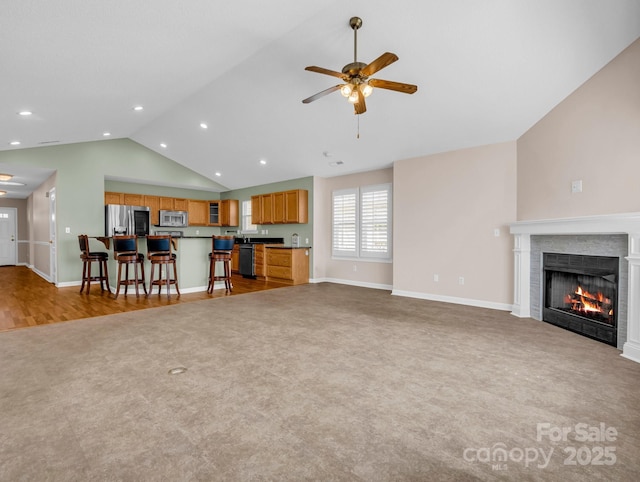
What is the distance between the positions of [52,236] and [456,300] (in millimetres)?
8778

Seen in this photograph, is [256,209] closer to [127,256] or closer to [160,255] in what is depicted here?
[160,255]

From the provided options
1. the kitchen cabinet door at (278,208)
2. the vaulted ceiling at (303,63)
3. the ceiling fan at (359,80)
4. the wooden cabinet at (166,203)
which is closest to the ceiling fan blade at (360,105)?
the ceiling fan at (359,80)

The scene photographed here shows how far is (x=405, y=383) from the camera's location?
2.47 metres

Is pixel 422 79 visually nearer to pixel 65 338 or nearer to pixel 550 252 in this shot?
pixel 550 252

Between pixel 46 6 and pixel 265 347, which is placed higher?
pixel 46 6

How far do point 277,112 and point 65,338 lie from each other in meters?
4.33

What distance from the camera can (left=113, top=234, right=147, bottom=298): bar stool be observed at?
572 centimetres

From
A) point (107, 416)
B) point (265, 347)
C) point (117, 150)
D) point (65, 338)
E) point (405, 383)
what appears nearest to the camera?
point (107, 416)

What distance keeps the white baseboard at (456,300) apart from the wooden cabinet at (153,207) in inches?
272

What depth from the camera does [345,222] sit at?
7.61 meters

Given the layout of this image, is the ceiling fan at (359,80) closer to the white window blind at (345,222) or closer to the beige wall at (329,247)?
the beige wall at (329,247)

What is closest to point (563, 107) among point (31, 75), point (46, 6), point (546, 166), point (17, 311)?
point (546, 166)

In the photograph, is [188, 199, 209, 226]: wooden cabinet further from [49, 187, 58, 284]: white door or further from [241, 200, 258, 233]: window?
[49, 187, 58, 284]: white door

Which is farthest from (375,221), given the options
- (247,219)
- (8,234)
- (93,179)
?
(8,234)
